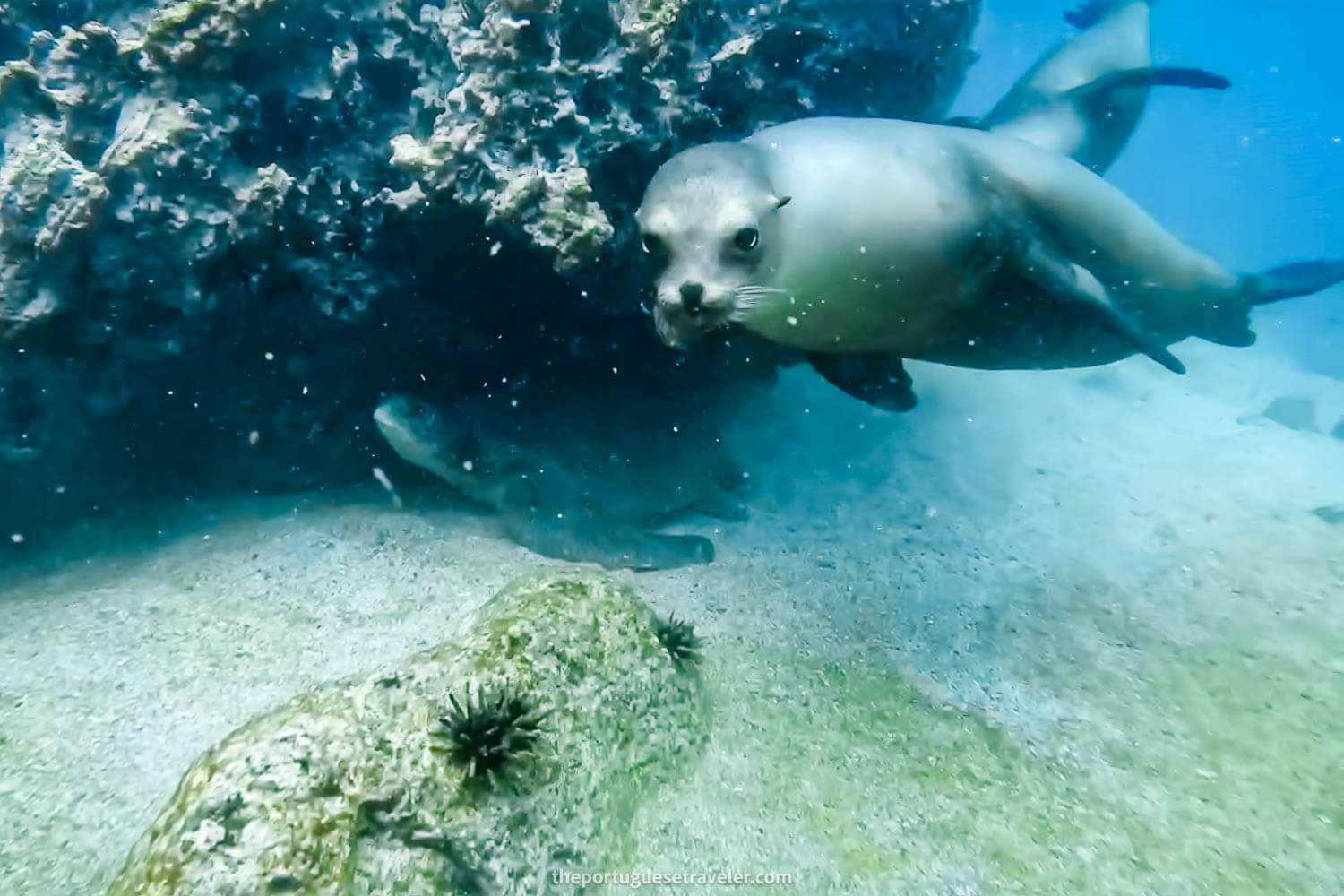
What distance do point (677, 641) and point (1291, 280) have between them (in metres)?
5.71

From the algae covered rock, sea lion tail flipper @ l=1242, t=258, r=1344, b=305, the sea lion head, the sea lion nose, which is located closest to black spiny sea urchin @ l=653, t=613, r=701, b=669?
the algae covered rock

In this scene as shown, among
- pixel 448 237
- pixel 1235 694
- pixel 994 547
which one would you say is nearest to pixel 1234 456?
pixel 994 547

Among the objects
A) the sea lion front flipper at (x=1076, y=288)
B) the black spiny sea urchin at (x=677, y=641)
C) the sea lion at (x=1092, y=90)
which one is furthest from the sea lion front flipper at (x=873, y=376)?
the sea lion at (x=1092, y=90)

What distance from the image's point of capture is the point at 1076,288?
14.1 feet

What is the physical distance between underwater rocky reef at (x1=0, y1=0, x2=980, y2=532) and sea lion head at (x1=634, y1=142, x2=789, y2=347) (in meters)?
0.89

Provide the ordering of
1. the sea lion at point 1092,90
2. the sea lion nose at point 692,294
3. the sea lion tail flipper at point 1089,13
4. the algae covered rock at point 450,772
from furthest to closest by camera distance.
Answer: the sea lion tail flipper at point 1089,13, the sea lion at point 1092,90, the sea lion nose at point 692,294, the algae covered rock at point 450,772

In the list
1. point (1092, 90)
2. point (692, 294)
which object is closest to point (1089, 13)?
point (1092, 90)

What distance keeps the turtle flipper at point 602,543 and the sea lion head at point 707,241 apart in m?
1.83

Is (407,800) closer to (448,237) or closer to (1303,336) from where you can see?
(448,237)

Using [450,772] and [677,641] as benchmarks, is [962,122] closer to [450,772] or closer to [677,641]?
[677,641]

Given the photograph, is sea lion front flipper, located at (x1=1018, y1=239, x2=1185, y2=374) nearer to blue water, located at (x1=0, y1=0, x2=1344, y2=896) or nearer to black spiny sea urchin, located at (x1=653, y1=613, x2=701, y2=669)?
blue water, located at (x1=0, y1=0, x2=1344, y2=896)

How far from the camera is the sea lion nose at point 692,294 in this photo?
10.4 ft

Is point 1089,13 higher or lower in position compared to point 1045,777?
higher

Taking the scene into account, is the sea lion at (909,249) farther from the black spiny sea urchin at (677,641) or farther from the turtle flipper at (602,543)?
the turtle flipper at (602,543)
